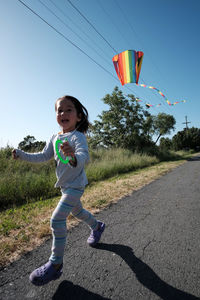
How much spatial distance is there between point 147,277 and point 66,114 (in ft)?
5.67

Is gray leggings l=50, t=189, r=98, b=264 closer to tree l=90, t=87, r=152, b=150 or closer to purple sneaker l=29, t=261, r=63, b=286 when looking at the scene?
purple sneaker l=29, t=261, r=63, b=286

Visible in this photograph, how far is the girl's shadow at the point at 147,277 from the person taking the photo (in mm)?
1133

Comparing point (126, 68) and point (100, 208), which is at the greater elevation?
point (126, 68)

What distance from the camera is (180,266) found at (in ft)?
4.70

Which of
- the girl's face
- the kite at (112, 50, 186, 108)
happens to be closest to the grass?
the girl's face

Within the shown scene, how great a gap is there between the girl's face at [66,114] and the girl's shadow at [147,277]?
1.47 metres

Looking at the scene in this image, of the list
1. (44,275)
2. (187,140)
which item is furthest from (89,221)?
(187,140)

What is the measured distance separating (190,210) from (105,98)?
19.2 meters

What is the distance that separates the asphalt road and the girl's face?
1428 mm

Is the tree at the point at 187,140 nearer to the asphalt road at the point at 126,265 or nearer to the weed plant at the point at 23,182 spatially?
the weed plant at the point at 23,182

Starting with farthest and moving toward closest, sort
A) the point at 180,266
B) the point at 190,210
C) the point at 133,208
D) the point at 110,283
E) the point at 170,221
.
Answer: the point at 133,208
the point at 190,210
the point at 170,221
the point at 180,266
the point at 110,283

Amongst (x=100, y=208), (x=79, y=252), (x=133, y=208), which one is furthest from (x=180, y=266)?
(x=100, y=208)

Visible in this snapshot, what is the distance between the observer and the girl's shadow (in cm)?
113

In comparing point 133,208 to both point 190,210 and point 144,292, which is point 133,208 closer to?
point 190,210
